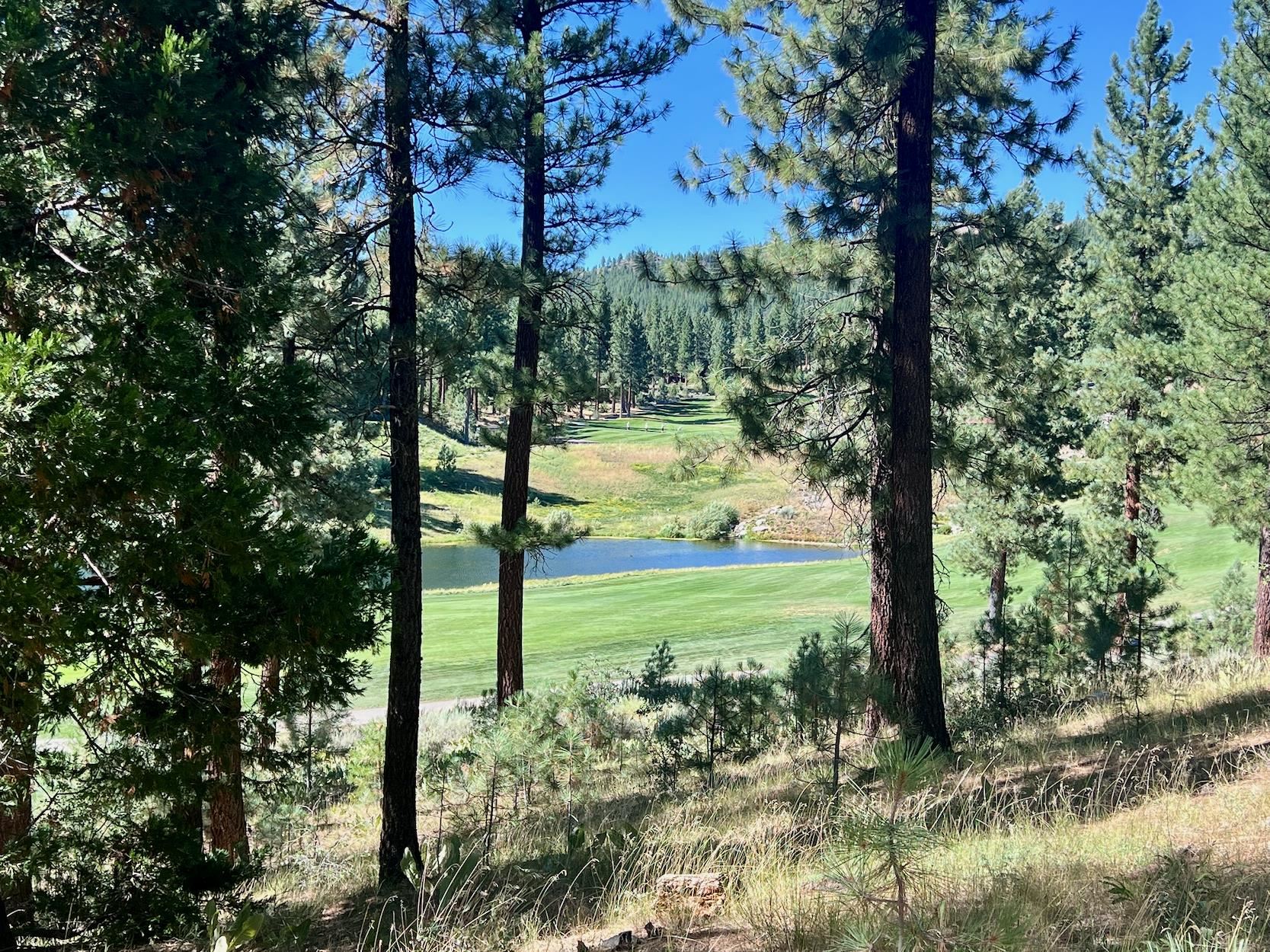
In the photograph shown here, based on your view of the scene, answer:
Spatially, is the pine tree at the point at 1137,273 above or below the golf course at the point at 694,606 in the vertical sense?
above

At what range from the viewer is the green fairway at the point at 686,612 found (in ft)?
56.4

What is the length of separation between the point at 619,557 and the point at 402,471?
35198 mm

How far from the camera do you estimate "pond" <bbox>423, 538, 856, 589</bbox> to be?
120ft

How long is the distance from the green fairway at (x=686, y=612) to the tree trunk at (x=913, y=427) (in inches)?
314

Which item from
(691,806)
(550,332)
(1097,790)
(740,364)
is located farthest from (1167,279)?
(691,806)

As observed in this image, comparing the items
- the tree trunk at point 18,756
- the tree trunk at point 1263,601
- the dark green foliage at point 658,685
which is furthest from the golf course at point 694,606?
the tree trunk at point 18,756

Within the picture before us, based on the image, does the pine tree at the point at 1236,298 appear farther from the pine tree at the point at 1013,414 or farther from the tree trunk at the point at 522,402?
the tree trunk at the point at 522,402

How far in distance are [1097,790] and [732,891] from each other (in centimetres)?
279

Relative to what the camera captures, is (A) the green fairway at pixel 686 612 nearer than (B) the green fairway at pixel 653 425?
Yes

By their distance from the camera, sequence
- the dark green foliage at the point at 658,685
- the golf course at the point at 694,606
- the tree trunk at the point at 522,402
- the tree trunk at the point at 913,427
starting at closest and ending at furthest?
the tree trunk at the point at 913,427, the tree trunk at the point at 522,402, the dark green foliage at the point at 658,685, the golf course at the point at 694,606

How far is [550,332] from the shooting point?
10.1 m

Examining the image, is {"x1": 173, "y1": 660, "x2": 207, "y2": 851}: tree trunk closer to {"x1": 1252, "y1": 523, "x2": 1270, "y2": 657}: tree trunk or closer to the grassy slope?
{"x1": 1252, "y1": 523, "x2": 1270, "y2": 657}: tree trunk

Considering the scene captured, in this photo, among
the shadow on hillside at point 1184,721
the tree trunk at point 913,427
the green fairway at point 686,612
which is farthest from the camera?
the green fairway at point 686,612

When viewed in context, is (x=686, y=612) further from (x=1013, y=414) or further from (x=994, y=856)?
(x=994, y=856)
